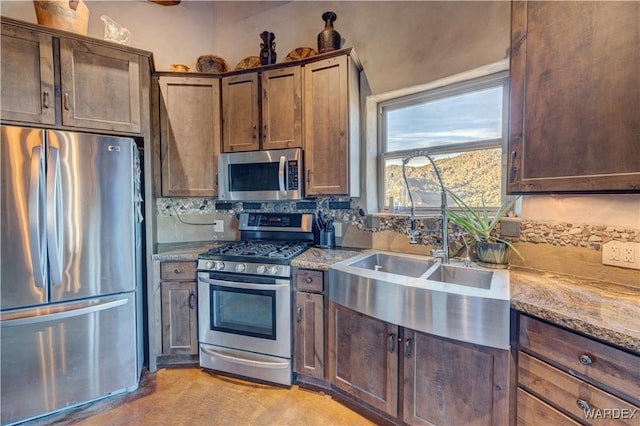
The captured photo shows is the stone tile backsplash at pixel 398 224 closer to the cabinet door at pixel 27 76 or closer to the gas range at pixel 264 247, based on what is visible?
the gas range at pixel 264 247

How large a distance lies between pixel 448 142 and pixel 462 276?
1004 millimetres

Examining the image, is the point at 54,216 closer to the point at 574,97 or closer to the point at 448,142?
the point at 448,142

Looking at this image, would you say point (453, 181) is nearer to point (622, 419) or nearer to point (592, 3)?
point (592, 3)

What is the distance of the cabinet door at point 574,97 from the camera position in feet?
3.50

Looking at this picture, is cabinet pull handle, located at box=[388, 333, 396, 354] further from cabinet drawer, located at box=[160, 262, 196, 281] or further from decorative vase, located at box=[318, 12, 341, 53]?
decorative vase, located at box=[318, 12, 341, 53]

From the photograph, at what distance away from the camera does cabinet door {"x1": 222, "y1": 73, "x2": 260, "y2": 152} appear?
232 centimetres

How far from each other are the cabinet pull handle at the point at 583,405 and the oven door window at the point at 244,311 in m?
1.56

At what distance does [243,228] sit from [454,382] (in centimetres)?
200

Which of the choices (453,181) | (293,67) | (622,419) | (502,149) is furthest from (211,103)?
(622,419)

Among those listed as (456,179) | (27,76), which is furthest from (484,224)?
(27,76)

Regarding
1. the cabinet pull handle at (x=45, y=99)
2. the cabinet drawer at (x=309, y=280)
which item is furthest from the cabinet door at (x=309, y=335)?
the cabinet pull handle at (x=45, y=99)

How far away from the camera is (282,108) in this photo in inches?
88.5

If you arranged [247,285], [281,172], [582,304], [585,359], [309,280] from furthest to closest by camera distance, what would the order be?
[281,172] → [247,285] → [309,280] → [582,304] → [585,359]

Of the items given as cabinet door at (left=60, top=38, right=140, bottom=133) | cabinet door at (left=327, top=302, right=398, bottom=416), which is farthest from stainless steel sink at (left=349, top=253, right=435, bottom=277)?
cabinet door at (left=60, top=38, right=140, bottom=133)
